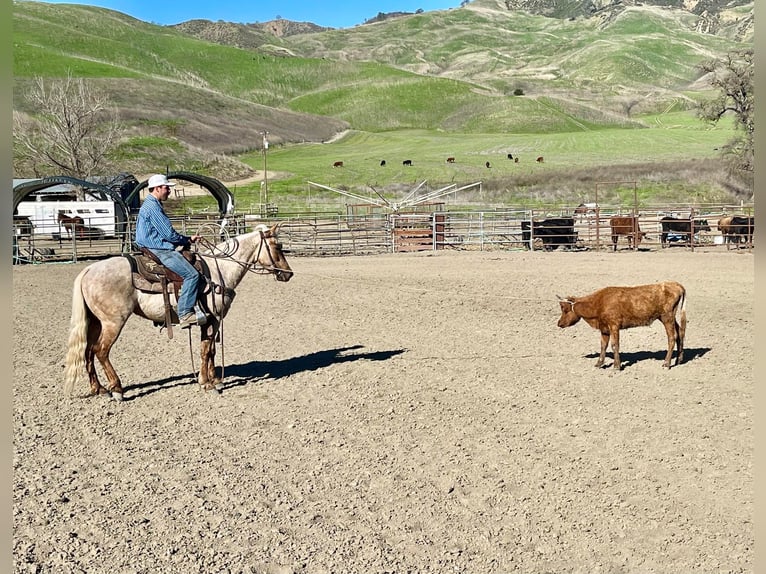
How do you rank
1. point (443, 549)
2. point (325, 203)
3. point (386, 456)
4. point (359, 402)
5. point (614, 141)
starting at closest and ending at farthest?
point (443, 549), point (386, 456), point (359, 402), point (325, 203), point (614, 141)

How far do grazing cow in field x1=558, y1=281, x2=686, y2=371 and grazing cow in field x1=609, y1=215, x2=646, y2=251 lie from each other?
49.9ft

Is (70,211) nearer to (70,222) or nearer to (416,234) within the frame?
(70,222)

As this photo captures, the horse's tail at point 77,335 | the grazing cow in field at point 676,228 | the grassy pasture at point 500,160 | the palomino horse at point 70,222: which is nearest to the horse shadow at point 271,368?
the horse's tail at point 77,335

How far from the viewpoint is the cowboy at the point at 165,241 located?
6934mm

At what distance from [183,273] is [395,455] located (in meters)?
3.00

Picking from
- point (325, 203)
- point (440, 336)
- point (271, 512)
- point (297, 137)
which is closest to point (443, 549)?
point (271, 512)

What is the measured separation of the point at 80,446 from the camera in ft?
18.9

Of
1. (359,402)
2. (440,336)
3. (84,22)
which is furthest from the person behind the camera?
(84,22)

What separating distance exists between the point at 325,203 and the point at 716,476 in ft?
123

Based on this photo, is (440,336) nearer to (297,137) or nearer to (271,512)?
(271,512)

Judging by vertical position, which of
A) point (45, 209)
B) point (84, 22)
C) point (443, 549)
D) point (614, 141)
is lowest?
point (443, 549)

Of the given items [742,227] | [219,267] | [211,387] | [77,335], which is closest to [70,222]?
[219,267]

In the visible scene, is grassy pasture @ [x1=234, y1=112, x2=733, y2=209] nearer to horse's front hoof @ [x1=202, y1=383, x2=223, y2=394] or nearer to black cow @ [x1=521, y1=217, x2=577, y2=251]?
black cow @ [x1=521, y1=217, x2=577, y2=251]

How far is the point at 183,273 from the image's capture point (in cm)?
712
